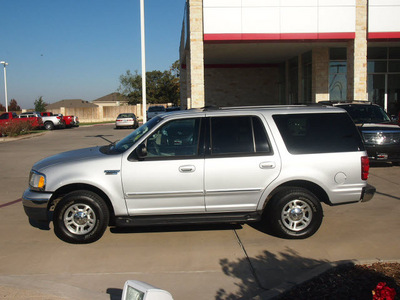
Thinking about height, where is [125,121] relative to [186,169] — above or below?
above

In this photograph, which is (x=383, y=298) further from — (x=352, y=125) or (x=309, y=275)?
(x=352, y=125)

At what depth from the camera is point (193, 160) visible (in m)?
5.64

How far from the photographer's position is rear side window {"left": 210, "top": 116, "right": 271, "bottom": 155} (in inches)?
227

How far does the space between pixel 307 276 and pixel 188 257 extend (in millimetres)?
1549

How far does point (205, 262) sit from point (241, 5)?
14.2m

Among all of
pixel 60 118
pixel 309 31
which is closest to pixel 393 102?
pixel 309 31

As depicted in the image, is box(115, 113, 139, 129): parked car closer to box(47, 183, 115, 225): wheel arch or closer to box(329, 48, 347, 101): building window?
box(329, 48, 347, 101): building window

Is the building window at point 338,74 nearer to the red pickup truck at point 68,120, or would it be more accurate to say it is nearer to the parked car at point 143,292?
the parked car at point 143,292

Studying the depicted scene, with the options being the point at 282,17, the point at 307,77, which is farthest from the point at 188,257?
the point at 307,77

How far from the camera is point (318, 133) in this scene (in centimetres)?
598

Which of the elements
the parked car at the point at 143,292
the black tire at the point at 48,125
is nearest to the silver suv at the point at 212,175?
the parked car at the point at 143,292

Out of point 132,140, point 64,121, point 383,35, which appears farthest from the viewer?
point 64,121

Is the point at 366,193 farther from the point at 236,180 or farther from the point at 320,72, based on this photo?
the point at 320,72

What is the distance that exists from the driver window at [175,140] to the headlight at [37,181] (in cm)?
147
